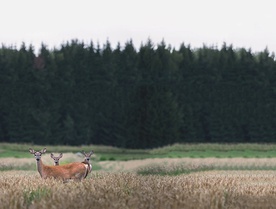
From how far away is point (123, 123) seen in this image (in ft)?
197

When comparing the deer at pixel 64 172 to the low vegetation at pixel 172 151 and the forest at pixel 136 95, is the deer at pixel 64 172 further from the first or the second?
the forest at pixel 136 95

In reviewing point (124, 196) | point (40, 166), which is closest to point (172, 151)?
point (40, 166)

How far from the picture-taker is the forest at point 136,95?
5703 cm

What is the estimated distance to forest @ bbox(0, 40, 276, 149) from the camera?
57.0 meters

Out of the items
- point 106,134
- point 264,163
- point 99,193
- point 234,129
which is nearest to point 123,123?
point 106,134

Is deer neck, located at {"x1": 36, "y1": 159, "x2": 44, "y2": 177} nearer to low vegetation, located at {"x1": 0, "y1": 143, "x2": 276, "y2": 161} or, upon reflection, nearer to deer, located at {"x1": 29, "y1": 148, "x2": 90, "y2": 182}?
deer, located at {"x1": 29, "y1": 148, "x2": 90, "y2": 182}

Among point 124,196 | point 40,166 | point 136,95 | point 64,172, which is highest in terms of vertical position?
point 136,95

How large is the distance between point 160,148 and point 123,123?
7.82 meters

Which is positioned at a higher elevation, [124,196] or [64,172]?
[64,172]

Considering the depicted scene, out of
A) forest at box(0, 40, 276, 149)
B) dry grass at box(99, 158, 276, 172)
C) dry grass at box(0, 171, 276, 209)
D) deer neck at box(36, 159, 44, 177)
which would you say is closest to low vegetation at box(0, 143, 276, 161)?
forest at box(0, 40, 276, 149)

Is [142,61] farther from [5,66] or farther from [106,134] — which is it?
[5,66]

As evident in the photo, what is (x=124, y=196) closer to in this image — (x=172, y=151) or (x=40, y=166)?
(x=40, y=166)

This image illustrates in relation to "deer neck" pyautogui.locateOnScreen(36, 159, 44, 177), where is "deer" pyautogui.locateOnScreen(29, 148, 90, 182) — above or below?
below

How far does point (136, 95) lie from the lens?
5725cm
